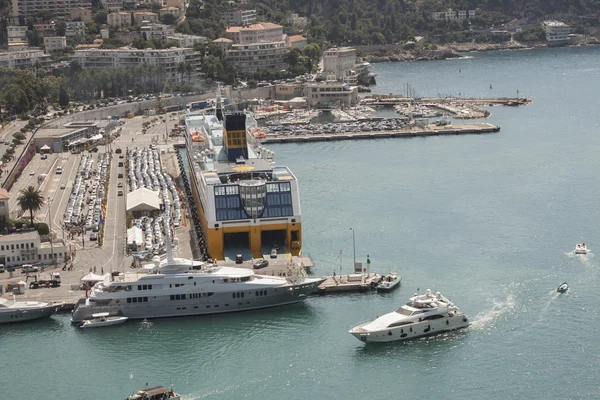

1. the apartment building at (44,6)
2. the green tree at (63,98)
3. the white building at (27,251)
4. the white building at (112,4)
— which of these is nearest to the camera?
the white building at (27,251)

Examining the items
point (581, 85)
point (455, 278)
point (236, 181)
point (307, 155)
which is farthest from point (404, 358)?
point (581, 85)

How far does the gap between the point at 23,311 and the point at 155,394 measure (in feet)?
26.0

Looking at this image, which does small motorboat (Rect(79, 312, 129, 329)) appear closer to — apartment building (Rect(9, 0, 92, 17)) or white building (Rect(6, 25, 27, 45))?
white building (Rect(6, 25, 27, 45))

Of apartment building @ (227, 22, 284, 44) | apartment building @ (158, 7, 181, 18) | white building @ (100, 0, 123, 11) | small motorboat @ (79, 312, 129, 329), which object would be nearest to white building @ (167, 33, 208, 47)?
apartment building @ (227, 22, 284, 44)

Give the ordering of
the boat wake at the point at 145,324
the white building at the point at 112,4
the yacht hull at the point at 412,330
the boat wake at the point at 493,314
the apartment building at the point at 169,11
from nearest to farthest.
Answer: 1. the yacht hull at the point at 412,330
2. the boat wake at the point at 493,314
3. the boat wake at the point at 145,324
4. the apartment building at the point at 169,11
5. the white building at the point at 112,4

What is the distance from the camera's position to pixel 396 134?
7181cm

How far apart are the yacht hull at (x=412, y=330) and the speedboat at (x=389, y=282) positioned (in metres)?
3.67

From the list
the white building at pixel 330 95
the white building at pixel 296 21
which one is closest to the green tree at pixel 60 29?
the white building at pixel 330 95

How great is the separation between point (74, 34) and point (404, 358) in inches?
3045

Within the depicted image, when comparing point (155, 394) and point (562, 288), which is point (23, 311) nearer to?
point (155, 394)

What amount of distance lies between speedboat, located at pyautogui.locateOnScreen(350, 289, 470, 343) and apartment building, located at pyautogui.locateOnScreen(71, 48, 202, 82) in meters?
59.5

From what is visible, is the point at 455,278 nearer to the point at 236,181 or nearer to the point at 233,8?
the point at 236,181

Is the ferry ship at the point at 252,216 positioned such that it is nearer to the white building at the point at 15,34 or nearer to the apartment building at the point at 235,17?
the white building at the point at 15,34

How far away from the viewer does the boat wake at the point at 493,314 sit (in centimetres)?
3294
